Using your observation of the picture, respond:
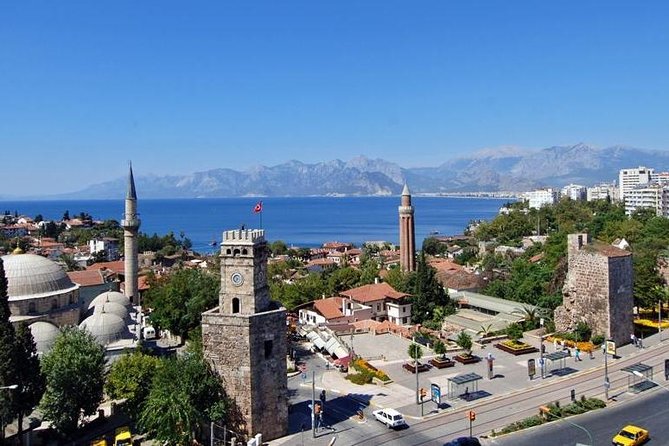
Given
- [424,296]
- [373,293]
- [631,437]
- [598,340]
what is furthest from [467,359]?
[373,293]

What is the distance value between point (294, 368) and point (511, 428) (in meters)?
14.5

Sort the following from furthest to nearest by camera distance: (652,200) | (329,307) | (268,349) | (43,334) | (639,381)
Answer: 1. (652,200)
2. (329,307)
3. (43,334)
4. (639,381)
5. (268,349)

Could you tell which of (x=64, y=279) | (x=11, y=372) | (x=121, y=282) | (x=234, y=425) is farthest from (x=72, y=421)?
(x=121, y=282)

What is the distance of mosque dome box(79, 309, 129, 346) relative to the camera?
1292 inches

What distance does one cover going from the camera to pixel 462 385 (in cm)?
2894

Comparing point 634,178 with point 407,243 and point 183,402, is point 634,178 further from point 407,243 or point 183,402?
point 183,402

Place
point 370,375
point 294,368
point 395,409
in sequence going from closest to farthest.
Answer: point 395,409 → point 370,375 → point 294,368

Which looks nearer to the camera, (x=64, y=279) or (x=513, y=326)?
(x=64, y=279)

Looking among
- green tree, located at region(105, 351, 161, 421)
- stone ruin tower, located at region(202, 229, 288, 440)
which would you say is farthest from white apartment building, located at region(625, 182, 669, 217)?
green tree, located at region(105, 351, 161, 421)

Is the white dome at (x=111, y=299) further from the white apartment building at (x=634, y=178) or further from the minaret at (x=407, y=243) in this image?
the white apartment building at (x=634, y=178)

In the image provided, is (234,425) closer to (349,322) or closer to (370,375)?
(370,375)

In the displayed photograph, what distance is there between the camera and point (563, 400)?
27328 mm

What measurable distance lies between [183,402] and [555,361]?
22344 millimetres

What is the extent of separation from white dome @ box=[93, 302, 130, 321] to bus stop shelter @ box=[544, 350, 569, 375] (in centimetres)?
2623
